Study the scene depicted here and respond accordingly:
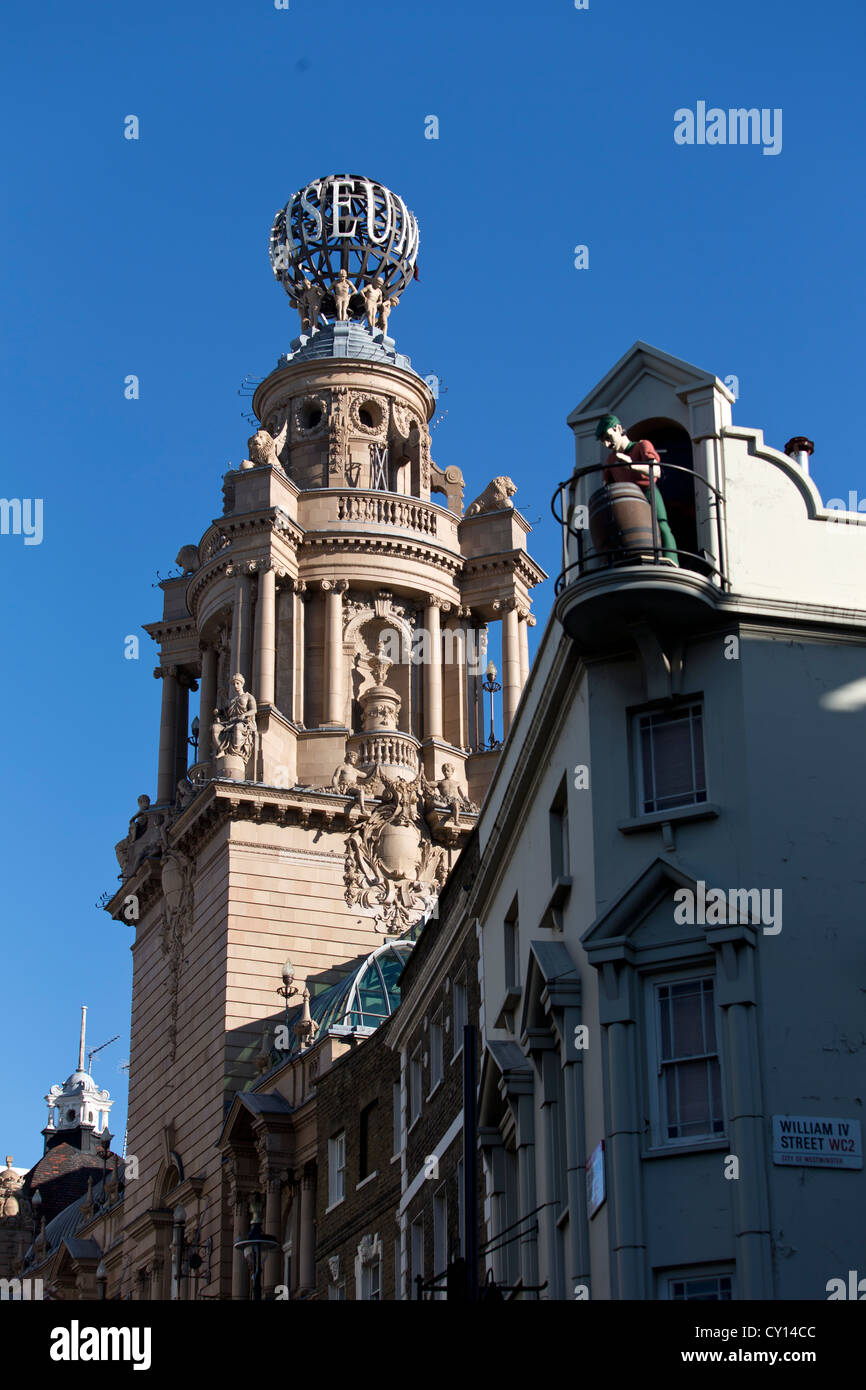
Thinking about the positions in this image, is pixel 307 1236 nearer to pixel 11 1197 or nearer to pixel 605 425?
pixel 605 425

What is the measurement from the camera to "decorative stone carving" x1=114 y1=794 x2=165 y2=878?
89.9 m

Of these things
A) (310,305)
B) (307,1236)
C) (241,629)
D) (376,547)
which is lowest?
(307,1236)

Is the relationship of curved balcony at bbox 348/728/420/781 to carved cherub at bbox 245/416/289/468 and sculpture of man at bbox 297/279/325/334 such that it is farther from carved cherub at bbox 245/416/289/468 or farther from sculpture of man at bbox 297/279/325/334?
sculpture of man at bbox 297/279/325/334

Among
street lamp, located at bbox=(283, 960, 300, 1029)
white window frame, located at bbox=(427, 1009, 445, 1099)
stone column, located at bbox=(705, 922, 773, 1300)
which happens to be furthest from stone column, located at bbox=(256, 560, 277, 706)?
stone column, located at bbox=(705, 922, 773, 1300)

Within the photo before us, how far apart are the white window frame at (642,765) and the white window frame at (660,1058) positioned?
2.24 metres

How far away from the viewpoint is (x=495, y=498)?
9594 centimetres

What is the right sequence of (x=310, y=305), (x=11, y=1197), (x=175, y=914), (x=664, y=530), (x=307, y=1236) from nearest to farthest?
(x=664, y=530) < (x=307, y=1236) < (x=175, y=914) < (x=310, y=305) < (x=11, y=1197)

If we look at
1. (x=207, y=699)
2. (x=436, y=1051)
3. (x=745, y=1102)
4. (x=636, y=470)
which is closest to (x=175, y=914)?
(x=207, y=699)

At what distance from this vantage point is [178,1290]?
253ft

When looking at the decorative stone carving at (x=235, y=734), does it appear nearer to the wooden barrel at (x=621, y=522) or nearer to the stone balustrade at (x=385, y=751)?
the stone balustrade at (x=385, y=751)

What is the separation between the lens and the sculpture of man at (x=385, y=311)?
99.6 metres

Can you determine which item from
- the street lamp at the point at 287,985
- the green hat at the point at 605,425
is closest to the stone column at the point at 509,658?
the street lamp at the point at 287,985

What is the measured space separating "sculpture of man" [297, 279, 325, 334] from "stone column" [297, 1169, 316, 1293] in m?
43.4

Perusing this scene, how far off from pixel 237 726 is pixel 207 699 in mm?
9353
